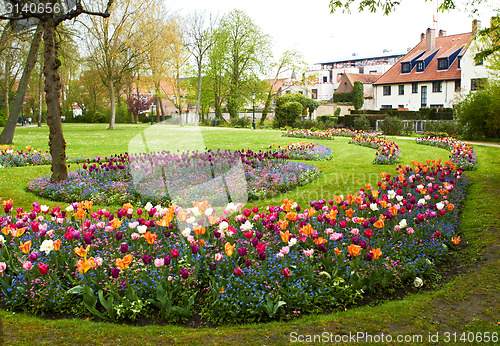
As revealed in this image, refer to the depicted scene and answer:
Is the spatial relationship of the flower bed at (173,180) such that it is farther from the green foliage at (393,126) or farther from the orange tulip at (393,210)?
the green foliage at (393,126)

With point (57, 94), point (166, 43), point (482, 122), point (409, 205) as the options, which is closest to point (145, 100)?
point (166, 43)

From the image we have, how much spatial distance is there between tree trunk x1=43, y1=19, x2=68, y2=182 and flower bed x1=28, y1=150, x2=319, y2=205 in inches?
22.4

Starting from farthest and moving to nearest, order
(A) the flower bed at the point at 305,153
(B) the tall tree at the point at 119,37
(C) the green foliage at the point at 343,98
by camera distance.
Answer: (C) the green foliage at the point at 343,98
(B) the tall tree at the point at 119,37
(A) the flower bed at the point at 305,153

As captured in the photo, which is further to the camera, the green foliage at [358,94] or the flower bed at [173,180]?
the green foliage at [358,94]

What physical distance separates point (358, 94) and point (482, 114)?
36516 mm

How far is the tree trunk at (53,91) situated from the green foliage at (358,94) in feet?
169

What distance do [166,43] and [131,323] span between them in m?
32.3

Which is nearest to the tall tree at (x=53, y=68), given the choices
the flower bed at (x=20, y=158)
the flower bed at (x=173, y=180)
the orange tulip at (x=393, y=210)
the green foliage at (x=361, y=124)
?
the flower bed at (x=173, y=180)

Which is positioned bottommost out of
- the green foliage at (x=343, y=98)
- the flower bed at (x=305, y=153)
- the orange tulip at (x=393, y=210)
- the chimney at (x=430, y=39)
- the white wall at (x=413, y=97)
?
the orange tulip at (x=393, y=210)

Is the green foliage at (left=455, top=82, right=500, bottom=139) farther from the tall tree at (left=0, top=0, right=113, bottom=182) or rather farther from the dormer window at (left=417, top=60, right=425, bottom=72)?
the dormer window at (left=417, top=60, right=425, bottom=72)

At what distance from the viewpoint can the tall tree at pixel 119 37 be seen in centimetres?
2922

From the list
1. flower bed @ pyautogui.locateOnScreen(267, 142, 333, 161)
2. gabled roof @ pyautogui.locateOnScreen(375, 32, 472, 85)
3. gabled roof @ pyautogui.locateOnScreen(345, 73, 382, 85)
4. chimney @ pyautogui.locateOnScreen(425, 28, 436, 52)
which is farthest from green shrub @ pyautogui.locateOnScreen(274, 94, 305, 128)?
gabled roof @ pyautogui.locateOnScreen(345, 73, 382, 85)

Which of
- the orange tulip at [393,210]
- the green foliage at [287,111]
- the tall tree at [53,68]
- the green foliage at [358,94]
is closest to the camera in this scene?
the orange tulip at [393,210]

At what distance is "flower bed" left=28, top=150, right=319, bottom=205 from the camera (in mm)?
7539
